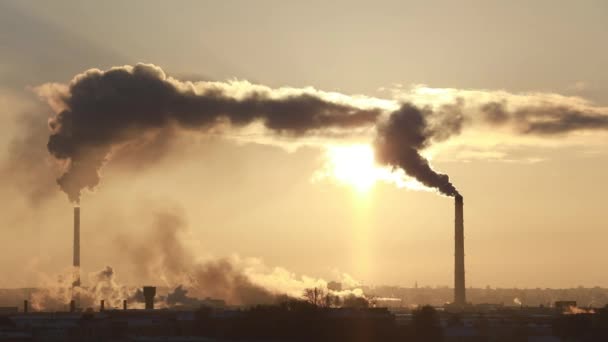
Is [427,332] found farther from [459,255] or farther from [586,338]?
[459,255]

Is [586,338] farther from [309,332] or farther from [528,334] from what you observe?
[309,332]

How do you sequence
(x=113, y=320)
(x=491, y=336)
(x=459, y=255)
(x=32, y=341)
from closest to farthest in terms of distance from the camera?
1. (x=32, y=341)
2. (x=491, y=336)
3. (x=113, y=320)
4. (x=459, y=255)

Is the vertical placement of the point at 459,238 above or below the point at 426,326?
above

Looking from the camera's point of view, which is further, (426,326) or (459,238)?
(459,238)

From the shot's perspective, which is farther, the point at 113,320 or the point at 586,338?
the point at 113,320

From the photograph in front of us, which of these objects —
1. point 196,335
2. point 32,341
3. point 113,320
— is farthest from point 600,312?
point 32,341

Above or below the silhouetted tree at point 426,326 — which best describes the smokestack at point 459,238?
above

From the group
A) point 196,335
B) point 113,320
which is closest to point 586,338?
point 196,335

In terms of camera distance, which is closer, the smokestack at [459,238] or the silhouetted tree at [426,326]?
the silhouetted tree at [426,326]

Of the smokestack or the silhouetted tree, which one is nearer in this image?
the silhouetted tree

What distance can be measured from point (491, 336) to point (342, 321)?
18787mm

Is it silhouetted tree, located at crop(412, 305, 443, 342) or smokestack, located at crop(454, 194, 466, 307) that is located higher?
smokestack, located at crop(454, 194, 466, 307)

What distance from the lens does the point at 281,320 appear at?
135375 millimetres

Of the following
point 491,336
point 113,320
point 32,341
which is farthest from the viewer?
point 113,320
